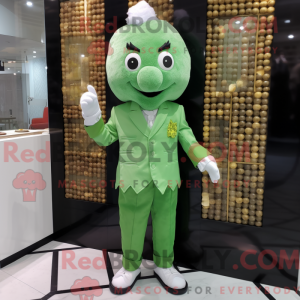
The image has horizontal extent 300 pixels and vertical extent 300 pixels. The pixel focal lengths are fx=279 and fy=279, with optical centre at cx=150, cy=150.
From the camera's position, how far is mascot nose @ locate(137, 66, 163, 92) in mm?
1524

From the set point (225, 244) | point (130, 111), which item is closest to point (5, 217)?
point (130, 111)

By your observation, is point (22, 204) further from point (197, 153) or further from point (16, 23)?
point (16, 23)

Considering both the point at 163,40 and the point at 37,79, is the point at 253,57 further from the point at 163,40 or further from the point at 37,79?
the point at 37,79

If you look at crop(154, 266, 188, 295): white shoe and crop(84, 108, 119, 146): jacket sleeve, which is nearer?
crop(84, 108, 119, 146): jacket sleeve

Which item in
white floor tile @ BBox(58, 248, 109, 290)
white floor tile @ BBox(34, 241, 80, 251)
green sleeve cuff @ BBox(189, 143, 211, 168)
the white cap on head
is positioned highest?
the white cap on head

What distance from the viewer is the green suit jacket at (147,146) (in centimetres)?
171

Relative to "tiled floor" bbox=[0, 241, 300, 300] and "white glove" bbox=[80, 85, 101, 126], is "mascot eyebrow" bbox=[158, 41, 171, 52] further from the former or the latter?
"tiled floor" bbox=[0, 241, 300, 300]

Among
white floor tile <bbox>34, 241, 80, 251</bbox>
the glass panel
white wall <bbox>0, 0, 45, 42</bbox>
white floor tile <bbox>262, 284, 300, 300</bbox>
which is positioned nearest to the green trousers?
white floor tile <bbox>262, 284, 300, 300</bbox>

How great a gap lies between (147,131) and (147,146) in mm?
93

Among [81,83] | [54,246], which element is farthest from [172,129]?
[54,246]

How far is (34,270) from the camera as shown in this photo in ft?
6.77

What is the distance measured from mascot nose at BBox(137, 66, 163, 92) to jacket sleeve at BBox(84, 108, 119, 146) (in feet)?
1.10

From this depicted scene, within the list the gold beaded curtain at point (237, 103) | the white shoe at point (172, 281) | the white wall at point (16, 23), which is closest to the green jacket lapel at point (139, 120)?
the gold beaded curtain at point (237, 103)

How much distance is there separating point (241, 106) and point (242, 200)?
2.14ft
